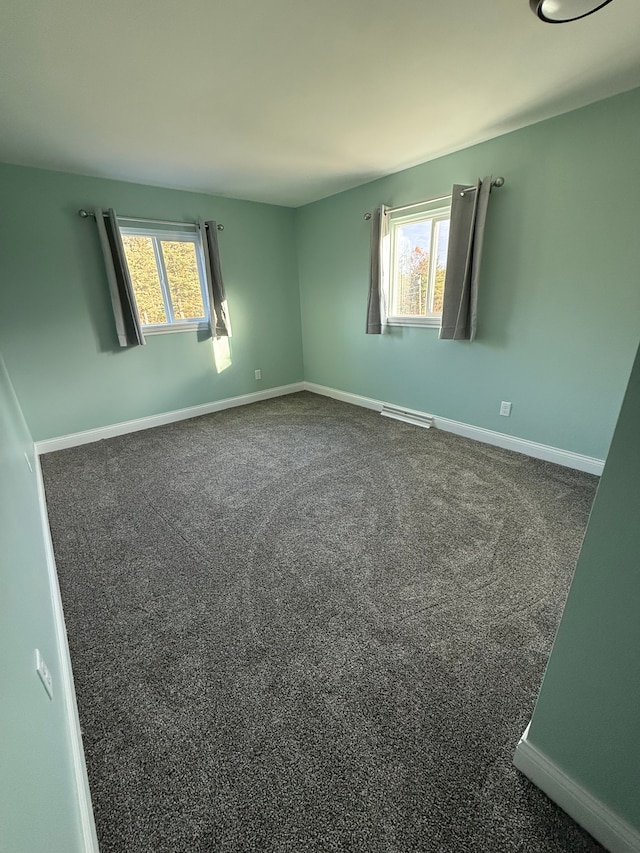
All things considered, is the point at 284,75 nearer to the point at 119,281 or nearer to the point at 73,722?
the point at 119,281

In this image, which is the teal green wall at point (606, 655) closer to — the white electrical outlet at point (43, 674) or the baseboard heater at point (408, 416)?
the white electrical outlet at point (43, 674)

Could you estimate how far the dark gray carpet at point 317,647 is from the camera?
94 centimetres

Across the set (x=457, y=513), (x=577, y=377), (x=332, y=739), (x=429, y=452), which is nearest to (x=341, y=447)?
(x=429, y=452)

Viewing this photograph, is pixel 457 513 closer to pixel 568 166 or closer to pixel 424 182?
pixel 568 166

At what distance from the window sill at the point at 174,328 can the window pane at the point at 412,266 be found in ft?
7.34

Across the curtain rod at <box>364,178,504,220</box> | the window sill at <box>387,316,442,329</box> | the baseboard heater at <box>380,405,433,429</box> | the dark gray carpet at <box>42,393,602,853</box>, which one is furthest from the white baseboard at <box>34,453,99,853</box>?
the curtain rod at <box>364,178,504,220</box>

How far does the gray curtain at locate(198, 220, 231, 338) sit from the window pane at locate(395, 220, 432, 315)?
1.93 metres

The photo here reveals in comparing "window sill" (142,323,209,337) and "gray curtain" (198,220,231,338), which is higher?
"gray curtain" (198,220,231,338)

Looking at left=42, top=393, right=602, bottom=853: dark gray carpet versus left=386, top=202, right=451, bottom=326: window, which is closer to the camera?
left=42, top=393, right=602, bottom=853: dark gray carpet

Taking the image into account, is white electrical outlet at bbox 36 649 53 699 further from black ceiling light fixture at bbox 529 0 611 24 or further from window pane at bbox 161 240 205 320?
window pane at bbox 161 240 205 320

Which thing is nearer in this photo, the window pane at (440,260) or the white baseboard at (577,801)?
the white baseboard at (577,801)

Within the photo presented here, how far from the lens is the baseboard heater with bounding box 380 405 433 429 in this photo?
141 inches

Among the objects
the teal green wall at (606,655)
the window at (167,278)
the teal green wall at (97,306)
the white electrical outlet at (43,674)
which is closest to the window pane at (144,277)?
the window at (167,278)

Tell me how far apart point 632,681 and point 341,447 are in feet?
8.28
